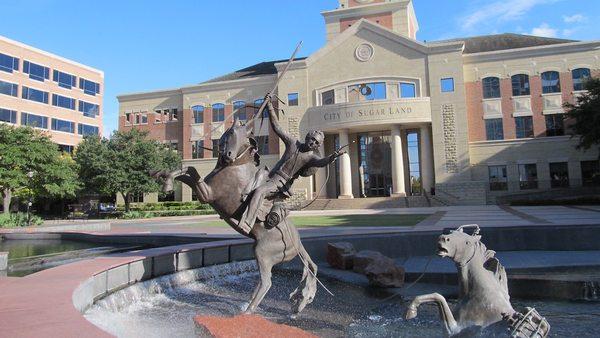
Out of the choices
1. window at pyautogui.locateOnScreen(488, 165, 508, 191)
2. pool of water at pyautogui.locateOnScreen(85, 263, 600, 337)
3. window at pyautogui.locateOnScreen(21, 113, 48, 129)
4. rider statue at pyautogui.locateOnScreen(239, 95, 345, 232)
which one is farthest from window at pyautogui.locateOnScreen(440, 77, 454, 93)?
window at pyautogui.locateOnScreen(21, 113, 48, 129)

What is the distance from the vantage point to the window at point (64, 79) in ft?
197

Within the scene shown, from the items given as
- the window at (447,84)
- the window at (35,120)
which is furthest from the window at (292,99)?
the window at (35,120)

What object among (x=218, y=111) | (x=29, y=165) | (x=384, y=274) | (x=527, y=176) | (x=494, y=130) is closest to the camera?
(x=384, y=274)

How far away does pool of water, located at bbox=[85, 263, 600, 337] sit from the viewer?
5.47 meters

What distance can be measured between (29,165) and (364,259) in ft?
96.2

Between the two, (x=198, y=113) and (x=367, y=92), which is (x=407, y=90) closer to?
(x=367, y=92)

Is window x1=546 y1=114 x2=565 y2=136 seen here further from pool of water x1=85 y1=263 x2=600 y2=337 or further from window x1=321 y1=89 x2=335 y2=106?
pool of water x1=85 y1=263 x2=600 y2=337

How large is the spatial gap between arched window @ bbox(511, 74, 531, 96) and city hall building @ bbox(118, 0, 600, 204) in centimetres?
9

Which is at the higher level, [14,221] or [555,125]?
[555,125]

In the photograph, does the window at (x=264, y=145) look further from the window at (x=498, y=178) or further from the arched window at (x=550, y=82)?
the arched window at (x=550, y=82)

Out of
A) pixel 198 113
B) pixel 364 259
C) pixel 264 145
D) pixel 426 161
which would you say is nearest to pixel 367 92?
→ pixel 426 161

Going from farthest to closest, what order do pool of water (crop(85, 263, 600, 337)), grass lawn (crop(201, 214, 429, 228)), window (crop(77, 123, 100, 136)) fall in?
window (crop(77, 123, 100, 136)), grass lawn (crop(201, 214, 429, 228)), pool of water (crop(85, 263, 600, 337))

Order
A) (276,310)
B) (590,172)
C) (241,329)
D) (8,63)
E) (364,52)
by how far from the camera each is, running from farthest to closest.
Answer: (8,63)
(364,52)
(590,172)
(276,310)
(241,329)

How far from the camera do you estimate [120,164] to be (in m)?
39.9
